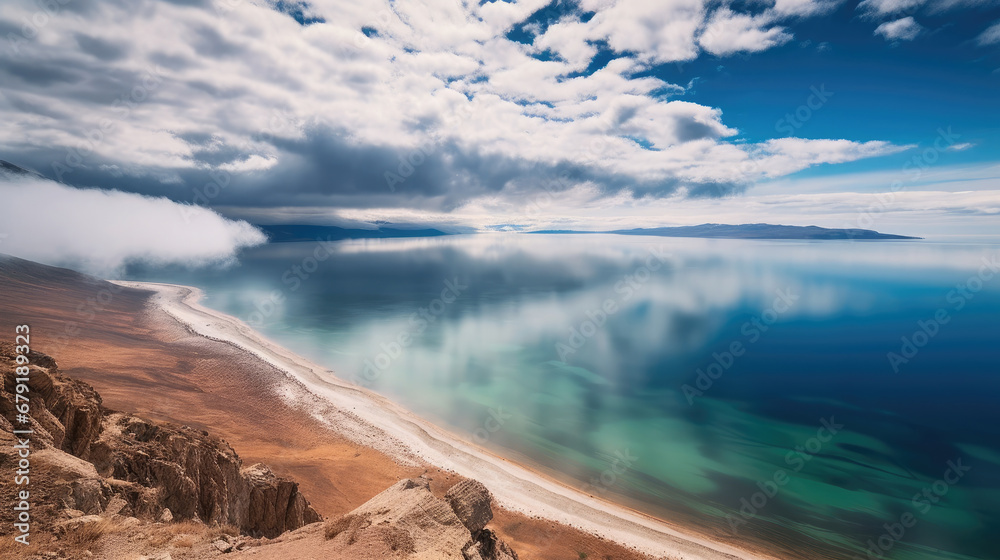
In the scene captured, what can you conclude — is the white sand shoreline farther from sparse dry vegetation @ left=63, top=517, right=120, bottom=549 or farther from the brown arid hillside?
sparse dry vegetation @ left=63, top=517, right=120, bottom=549

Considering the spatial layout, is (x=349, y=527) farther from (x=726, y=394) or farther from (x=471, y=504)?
(x=726, y=394)

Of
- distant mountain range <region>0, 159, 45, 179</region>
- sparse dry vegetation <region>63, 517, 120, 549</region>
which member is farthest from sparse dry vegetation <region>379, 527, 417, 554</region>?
distant mountain range <region>0, 159, 45, 179</region>

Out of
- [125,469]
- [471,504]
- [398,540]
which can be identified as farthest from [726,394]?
[125,469]

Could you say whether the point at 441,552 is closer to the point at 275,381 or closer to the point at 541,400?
the point at 541,400

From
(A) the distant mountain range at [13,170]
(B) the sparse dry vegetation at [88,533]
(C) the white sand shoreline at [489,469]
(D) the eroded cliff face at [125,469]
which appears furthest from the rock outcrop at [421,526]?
(A) the distant mountain range at [13,170]

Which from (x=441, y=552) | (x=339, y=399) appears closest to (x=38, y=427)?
(x=441, y=552)

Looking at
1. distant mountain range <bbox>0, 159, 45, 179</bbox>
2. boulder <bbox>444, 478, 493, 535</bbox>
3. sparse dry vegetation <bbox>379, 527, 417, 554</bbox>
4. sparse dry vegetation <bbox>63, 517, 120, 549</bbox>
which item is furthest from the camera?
distant mountain range <bbox>0, 159, 45, 179</bbox>
